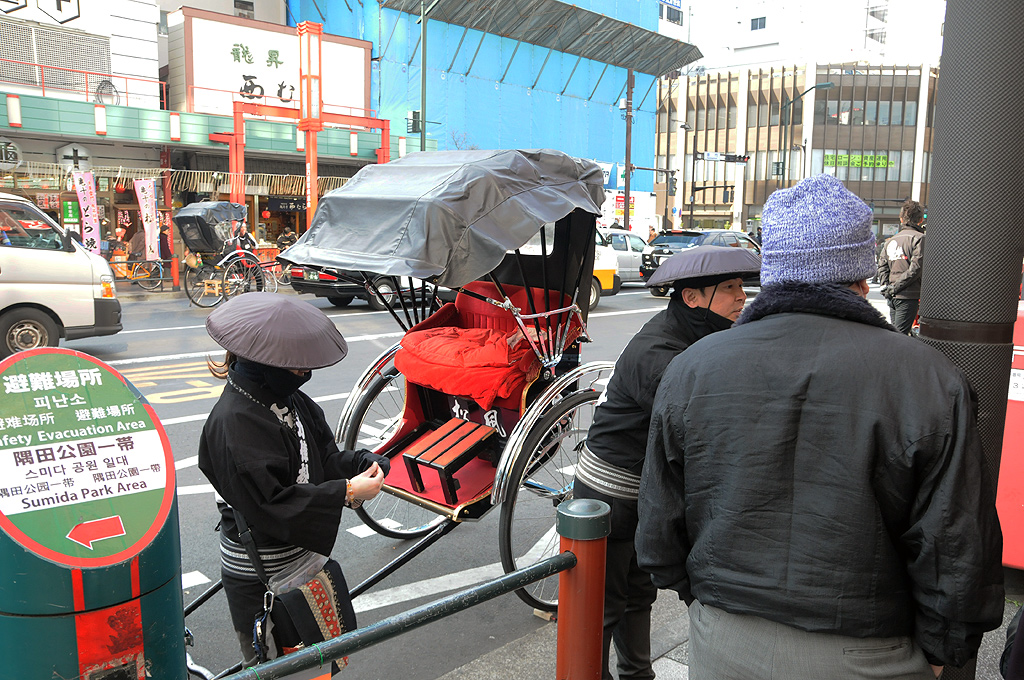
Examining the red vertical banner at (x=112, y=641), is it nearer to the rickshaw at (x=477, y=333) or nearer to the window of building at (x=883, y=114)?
the rickshaw at (x=477, y=333)

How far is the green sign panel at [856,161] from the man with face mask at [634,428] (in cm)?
6534

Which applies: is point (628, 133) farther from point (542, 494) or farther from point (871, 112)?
point (871, 112)

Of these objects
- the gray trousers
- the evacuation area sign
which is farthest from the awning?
the gray trousers

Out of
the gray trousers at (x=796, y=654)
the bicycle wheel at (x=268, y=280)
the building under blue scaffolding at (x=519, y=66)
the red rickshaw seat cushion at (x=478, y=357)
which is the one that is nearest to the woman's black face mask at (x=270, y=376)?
the gray trousers at (x=796, y=654)

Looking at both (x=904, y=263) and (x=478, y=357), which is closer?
(x=478, y=357)

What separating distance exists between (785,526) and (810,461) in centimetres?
15

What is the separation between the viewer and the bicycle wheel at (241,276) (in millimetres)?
15789

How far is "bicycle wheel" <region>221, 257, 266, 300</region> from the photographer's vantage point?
15.8m

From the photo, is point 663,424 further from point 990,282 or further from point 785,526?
point 990,282

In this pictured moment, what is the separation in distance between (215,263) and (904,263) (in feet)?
43.1

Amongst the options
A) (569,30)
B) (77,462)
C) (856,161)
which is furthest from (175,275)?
(856,161)

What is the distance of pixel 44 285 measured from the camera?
9461 millimetres

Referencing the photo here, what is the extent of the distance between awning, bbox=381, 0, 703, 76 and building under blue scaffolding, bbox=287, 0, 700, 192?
0.05m

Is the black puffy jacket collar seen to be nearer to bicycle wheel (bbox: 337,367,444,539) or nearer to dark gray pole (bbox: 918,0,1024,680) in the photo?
dark gray pole (bbox: 918,0,1024,680)
